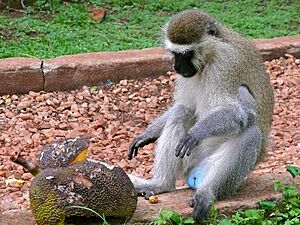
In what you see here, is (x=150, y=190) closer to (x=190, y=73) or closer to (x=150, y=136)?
(x=150, y=136)

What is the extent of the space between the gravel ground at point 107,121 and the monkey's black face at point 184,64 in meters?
1.16

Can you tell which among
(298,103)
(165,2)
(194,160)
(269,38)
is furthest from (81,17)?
(194,160)

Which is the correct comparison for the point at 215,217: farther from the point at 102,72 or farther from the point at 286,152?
the point at 102,72

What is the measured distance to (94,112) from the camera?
7.80m

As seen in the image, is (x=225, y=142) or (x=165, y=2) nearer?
(x=225, y=142)

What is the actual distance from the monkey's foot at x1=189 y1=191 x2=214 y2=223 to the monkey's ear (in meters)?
1.10

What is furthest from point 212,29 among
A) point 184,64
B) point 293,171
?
point 293,171

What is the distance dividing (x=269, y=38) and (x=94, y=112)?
2878 millimetres

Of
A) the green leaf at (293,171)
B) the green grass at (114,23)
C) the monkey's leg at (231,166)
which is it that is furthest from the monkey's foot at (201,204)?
the green grass at (114,23)

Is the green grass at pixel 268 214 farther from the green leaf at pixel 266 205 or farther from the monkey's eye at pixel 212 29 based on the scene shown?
the monkey's eye at pixel 212 29

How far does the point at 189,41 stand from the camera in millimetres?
5336

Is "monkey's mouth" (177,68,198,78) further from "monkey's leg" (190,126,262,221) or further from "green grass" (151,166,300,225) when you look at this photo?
"green grass" (151,166,300,225)

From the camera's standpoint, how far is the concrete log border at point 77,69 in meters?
8.10

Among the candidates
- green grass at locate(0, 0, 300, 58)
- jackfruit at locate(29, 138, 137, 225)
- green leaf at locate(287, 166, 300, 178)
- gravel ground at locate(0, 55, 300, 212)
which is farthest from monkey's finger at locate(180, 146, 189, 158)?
green grass at locate(0, 0, 300, 58)
